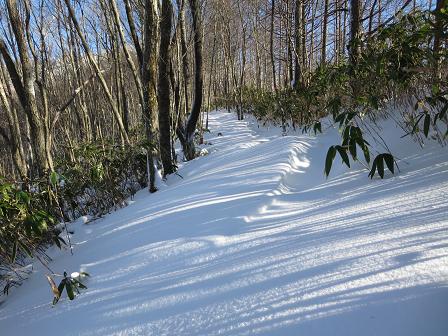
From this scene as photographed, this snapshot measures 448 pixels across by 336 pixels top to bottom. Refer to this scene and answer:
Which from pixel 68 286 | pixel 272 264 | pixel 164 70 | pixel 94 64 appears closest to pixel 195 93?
pixel 164 70

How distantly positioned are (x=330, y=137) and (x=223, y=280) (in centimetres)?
314

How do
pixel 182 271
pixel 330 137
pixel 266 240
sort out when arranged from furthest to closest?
pixel 330 137 → pixel 266 240 → pixel 182 271

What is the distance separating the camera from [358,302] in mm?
981

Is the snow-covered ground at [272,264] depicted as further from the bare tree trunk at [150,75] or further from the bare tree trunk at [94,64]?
the bare tree trunk at [94,64]

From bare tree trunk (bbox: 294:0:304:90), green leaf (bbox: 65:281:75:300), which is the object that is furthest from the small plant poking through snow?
bare tree trunk (bbox: 294:0:304:90)

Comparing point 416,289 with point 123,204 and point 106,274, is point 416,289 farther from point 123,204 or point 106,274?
point 123,204

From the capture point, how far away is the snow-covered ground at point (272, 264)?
0.98 metres

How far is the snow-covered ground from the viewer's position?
0.98m

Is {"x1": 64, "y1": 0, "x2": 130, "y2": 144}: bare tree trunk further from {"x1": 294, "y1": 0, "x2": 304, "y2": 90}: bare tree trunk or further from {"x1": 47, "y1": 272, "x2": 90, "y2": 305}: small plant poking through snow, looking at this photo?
{"x1": 294, "y1": 0, "x2": 304, "y2": 90}: bare tree trunk

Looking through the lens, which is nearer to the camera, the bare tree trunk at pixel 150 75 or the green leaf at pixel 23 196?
the green leaf at pixel 23 196

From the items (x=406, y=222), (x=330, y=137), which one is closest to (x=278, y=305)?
(x=406, y=222)

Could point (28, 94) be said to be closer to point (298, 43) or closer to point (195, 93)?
point (195, 93)

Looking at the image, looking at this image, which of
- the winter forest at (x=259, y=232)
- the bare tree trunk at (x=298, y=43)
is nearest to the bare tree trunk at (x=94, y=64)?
the winter forest at (x=259, y=232)

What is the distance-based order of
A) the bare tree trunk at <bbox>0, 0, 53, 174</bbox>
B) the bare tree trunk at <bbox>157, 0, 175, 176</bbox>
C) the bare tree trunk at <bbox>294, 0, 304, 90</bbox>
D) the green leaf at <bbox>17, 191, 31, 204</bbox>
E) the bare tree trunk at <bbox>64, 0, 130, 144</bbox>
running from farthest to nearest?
the bare tree trunk at <bbox>294, 0, 304, 90</bbox>
the bare tree trunk at <bbox>64, 0, 130, 144</bbox>
the bare tree trunk at <bbox>157, 0, 175, 176</bbox>
the bare tree trunk at <bbox>0, 0, 53, 174</bbox>
the green leaf at <bbox>17, 191, 31, 204</bbox>
